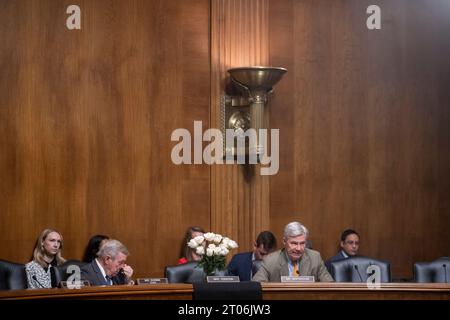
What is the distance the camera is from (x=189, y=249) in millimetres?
9750

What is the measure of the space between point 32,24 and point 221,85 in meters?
1.93

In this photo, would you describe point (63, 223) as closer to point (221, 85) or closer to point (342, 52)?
point (221, 85)

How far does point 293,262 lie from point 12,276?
221cm

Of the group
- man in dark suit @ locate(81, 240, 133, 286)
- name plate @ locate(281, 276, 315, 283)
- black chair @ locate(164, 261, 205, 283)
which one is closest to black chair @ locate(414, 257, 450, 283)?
name plate @ locate(281, 276, 315, 283)

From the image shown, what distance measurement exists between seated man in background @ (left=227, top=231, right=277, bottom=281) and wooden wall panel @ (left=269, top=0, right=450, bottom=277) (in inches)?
48.5

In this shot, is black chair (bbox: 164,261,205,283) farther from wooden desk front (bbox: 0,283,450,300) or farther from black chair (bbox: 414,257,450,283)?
black chair (bbox: 414,257,450,283)

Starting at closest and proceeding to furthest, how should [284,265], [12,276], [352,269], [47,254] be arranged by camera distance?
[12,276] → [284,265] → [352,269] → [47,254]

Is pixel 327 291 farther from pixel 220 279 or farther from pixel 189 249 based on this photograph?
pixel 189 249

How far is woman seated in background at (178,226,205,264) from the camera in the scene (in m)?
9.56

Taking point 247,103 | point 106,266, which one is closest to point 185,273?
point 106,266

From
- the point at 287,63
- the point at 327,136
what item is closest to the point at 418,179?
the point at 327,136

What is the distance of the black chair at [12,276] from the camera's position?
26.0 feet

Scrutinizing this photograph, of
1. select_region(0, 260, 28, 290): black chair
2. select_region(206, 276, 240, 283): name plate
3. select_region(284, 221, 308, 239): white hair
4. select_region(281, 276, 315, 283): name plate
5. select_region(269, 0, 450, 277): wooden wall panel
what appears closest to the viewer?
select_region(206, 276, 240, 283): name plate

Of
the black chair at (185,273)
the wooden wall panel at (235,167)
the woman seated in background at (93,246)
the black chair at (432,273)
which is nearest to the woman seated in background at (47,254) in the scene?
the woman seated in background at (93,246)
